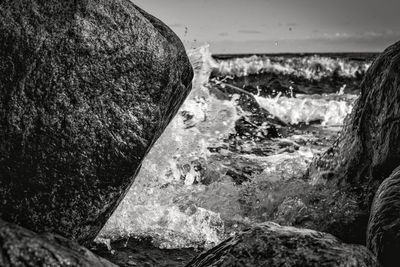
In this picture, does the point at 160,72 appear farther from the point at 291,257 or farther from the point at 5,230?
the point at 5,230

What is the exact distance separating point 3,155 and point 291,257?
6.95ft

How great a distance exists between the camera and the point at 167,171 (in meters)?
8.12

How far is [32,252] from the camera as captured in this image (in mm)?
2557

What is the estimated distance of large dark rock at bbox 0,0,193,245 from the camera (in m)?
4.02

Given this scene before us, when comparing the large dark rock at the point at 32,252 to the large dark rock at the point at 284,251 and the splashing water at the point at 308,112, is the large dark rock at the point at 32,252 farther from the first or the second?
the splashing water at the point at 308,112

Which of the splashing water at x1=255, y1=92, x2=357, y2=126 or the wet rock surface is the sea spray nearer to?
the wet rock surface

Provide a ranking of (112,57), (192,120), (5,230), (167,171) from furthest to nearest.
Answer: (192,120), (167,171), (112,57), (5,230)

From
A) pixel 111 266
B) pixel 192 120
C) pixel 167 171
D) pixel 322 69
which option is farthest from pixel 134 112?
pixel 322 69

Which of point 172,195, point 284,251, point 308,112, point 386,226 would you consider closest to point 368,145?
point 386,226

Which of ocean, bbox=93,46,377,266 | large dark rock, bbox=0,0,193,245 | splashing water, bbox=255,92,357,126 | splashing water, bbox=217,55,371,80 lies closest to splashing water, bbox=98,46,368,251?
ocean, bbox=93,46,377,266

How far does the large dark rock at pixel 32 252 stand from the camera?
2.51 meters

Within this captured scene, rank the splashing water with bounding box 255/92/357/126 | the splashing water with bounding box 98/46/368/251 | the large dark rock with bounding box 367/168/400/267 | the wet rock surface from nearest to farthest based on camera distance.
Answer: the large dark rock with bounding box 367/168/400/267
the wet rock surface
the splashing water with bounding box 98/46/368/251
the splashing water with bounding box 255/92/357/126

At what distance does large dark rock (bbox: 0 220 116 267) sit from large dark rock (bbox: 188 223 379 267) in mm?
1054

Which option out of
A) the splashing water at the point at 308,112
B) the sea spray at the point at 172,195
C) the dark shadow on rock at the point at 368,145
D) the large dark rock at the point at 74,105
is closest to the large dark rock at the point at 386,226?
the dark shadow on rock at the point at 368,145
